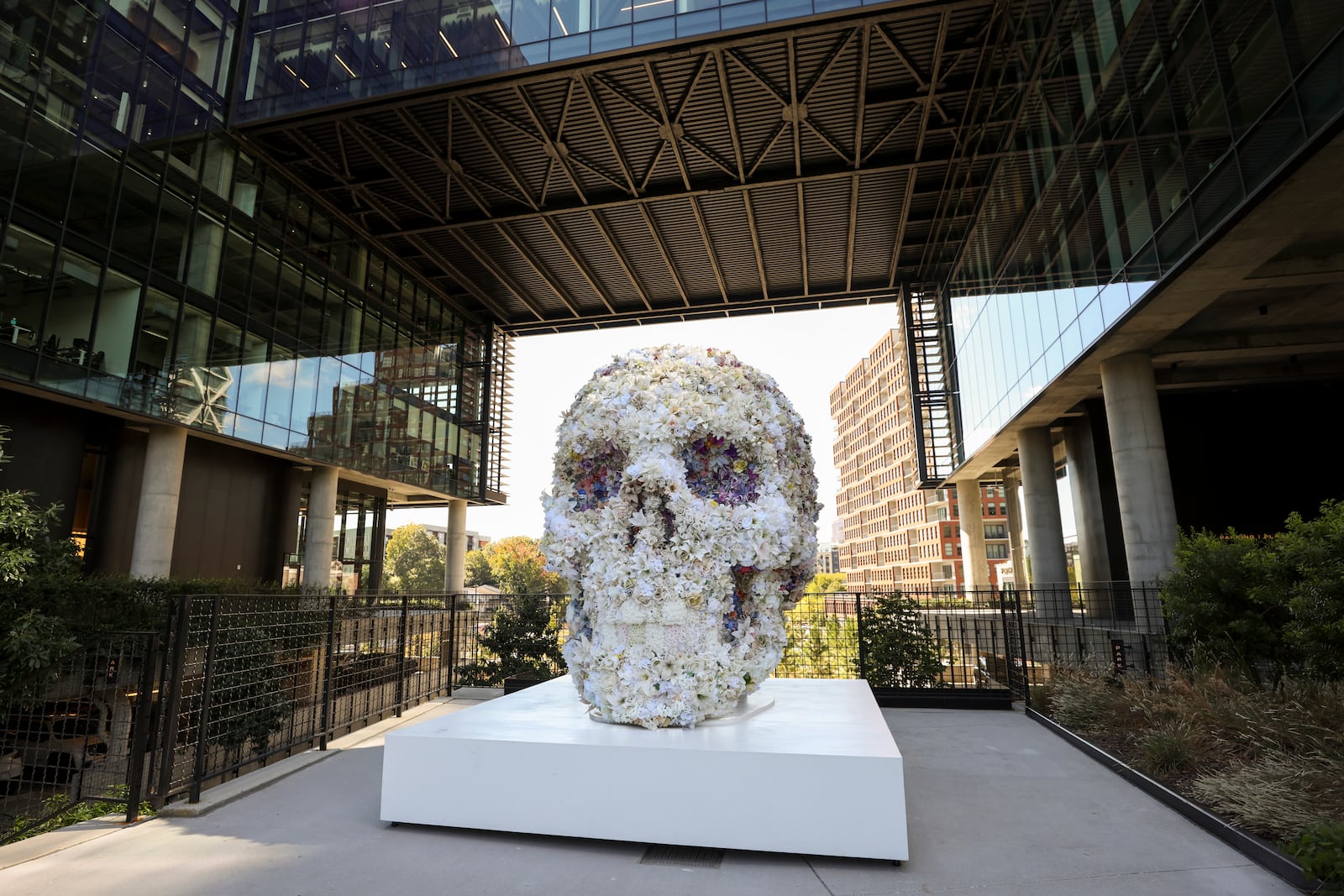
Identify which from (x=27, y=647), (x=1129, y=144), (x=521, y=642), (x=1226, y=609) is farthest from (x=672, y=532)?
(x=1129, y=144)

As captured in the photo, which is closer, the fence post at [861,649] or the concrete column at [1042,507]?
the fence post at [861,649]

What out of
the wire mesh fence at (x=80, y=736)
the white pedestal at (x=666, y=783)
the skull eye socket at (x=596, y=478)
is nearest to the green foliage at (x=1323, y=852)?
the white pedestal at (x=666, y=783)

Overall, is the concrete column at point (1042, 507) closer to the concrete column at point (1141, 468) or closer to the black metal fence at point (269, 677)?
the black metal fence at point (269, 677)

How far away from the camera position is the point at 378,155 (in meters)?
19.9

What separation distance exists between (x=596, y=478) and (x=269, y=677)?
4.26m

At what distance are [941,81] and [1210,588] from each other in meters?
13.7

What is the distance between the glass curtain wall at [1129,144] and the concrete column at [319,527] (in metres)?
22.5

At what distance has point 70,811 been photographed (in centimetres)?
727

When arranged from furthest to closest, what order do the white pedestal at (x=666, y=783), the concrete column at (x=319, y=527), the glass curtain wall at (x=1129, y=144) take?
1. the concrete column at (x=319, y=527)
2. the glass curtain wall at (x=1129, y=144)
3. the white pedestal at (x=666, y=783)

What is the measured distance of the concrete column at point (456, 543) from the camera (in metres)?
31.1

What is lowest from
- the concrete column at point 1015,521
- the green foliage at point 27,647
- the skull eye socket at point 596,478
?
the green foliage at point 27,647

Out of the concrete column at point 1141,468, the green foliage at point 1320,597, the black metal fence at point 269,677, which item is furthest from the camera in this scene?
the concrete column at point 1141,468

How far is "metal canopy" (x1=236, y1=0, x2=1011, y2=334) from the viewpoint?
17031mm

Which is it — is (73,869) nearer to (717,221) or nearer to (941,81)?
(941,81)
